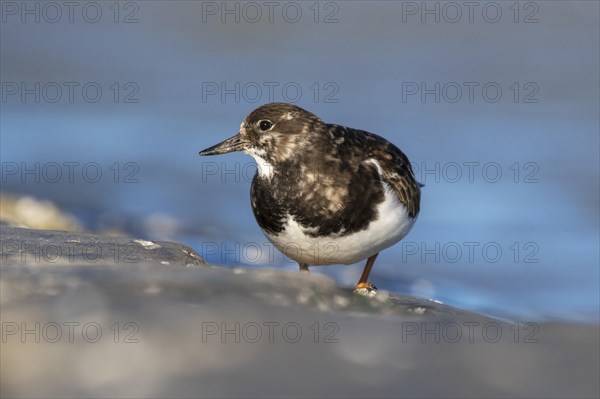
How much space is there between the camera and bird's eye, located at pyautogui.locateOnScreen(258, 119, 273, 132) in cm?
523

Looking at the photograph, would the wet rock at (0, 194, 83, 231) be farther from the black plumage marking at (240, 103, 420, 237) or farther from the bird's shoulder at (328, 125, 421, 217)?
the bird's shoulder at (328, 125, 421, 217)

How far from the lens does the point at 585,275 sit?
765 cm

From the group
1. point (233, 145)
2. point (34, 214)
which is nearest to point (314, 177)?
point (233, 145)

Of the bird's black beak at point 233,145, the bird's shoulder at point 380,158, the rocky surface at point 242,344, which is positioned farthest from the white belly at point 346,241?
the rocky surface at point 242,344

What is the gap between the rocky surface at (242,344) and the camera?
2.85 metres

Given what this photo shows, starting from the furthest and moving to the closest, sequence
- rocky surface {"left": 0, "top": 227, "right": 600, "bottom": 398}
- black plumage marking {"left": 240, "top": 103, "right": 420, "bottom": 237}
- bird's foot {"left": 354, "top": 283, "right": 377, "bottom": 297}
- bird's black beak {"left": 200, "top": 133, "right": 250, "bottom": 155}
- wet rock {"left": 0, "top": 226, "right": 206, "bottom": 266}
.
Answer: bird's black beak {"left": 200, "top": 133, "right": 250, "bottom": 155} → black plumage marking {"left": 240, "top": 103, "right": 420, "bottom": 237} → wet rock {"left": 0, "top": 226, "right": 206, "bottom": 266} → bird's foot {"left": 354, "top": 283, "right": 377, "bottom": 297} → rocky surface {"left": 0, "top": 227, "right": 600, "bottom": 398}

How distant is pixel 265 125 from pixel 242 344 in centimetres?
240

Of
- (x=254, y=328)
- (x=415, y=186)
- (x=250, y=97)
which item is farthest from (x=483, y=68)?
(x=254, y=328)

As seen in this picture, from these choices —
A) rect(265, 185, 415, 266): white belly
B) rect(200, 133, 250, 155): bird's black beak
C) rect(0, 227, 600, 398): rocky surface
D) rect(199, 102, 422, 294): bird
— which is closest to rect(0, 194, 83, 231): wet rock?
rect(200, 133, 250, 155): bird's black beak

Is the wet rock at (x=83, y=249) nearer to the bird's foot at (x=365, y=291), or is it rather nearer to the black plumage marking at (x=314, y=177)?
the black plumage marking at (x=314, y=177)

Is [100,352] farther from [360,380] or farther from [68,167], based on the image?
[68,167]

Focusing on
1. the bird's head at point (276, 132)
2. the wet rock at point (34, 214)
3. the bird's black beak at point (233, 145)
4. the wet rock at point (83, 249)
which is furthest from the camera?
Answer: the wet rock at point (34, 214)

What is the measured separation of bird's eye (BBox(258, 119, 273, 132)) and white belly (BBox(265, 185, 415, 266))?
518 mm

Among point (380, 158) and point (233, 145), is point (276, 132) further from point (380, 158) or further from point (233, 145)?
point (380, 158)
